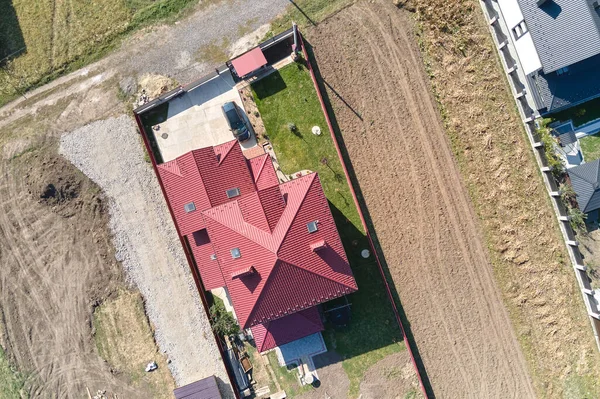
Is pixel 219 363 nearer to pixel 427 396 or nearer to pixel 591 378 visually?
pixel 427 396

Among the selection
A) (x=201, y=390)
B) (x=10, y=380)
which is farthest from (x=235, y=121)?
(x=10, y=380)

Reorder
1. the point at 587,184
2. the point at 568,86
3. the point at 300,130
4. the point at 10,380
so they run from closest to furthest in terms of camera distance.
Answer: the point at 568,86
the point at 587,184
the point at 300,130
the point at 10,380

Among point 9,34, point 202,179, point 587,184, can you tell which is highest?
point 9,34

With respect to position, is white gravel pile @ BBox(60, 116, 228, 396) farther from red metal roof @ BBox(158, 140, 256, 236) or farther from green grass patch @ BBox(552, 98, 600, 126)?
green grass patch @ BBox(552, 98, 600, 126)

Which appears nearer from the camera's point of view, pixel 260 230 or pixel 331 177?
pixel 260 230

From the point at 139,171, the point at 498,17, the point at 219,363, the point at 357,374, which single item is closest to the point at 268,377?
the point at 219,363

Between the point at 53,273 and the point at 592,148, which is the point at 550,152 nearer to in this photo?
the point at 592,148
